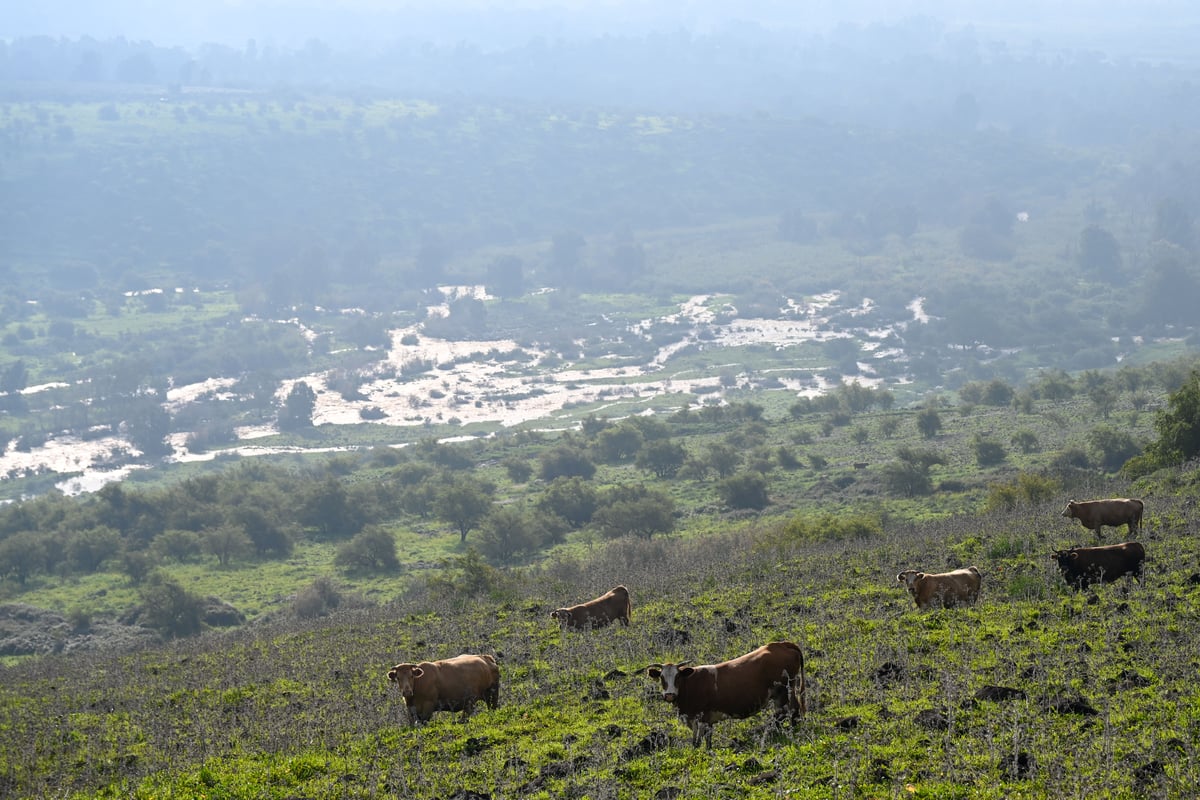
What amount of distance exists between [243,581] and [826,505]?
37273mm

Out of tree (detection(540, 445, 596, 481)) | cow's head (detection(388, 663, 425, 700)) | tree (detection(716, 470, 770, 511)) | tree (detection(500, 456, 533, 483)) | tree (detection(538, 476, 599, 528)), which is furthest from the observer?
tree (detection(500, 456, 533, 483))

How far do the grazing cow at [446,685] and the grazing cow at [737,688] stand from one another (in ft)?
18.1

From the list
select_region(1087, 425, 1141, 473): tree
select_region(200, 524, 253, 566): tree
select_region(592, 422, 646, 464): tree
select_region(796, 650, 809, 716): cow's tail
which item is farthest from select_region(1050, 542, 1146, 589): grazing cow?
select_region(592, 422, 646, 464): tree

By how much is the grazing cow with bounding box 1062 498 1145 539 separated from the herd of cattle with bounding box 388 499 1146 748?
0.02 meters

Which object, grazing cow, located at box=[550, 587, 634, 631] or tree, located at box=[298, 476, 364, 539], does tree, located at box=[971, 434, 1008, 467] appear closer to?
tree, located at box=[298, 476, 364, 539]

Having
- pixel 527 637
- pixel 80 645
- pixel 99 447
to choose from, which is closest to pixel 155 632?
pixel 80 645

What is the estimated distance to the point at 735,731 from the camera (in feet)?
62.4

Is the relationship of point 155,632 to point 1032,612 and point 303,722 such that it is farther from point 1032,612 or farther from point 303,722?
point 1032,612

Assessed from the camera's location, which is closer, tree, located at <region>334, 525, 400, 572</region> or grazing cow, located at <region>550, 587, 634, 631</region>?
grazing cow, located at <region>550, 587, 634, 631</region>

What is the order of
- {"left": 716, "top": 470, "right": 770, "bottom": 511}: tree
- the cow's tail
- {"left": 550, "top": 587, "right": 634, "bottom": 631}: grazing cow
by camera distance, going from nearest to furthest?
the cow's tail → {"left": 550, "top": 587, "right": 634, "bottom": 631}: grazing cow → {"left": 716, "top": 470, "right": 770, "bottom": 511}: tree

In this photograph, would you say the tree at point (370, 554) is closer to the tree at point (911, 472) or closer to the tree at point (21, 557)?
the tree at point (21, 557)

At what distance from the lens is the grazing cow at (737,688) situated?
18.8 m

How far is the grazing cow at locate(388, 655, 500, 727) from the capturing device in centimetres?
2280

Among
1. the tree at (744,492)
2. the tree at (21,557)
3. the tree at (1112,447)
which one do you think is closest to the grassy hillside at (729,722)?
the tree at (1112,447)
